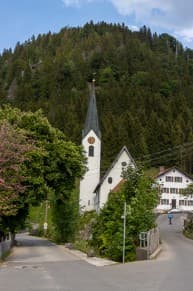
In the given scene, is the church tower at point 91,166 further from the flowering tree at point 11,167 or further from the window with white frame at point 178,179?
the flowering tree at point 11,167

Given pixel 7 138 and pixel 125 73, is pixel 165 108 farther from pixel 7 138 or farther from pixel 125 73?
pixel 7 138

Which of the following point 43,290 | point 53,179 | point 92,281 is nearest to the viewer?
point 43,290

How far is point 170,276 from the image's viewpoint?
16734 mm

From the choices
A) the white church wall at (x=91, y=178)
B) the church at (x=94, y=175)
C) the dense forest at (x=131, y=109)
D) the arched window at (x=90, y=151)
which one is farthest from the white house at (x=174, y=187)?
the arched window at (x=90, y=151)

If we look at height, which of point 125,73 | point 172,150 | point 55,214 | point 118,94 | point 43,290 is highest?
point 125,73

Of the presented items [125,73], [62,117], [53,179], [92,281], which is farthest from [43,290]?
[125,73]

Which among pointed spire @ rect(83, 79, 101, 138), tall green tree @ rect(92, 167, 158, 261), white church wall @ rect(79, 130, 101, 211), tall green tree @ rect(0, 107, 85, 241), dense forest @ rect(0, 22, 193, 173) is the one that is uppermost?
dense forest @ rect(0, 22, 193, 173)

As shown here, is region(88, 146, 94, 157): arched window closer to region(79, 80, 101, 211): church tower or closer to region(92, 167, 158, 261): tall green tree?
region(79, 80, 101, 211): church tower

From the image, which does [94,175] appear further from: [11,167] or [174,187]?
[11,167]

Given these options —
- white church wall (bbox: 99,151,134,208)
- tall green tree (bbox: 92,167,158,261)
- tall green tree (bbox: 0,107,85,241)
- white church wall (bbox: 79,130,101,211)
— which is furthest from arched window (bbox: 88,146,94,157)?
tall green tree (bbox: 92,167,158,261)

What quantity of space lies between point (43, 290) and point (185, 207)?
8770 centimetres

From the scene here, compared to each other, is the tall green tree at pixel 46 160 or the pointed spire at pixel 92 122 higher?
the pointed spire at pixel 92 122

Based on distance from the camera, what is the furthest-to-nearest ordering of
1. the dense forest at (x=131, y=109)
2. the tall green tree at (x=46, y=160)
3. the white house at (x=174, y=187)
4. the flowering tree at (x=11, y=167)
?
1. the dense forest at (x=131, y=109)
2. the white house at (x=174, y=187)
3. the tall green tree at (x=46, y=160)
4. the flowering tree at (x=11, y=167)

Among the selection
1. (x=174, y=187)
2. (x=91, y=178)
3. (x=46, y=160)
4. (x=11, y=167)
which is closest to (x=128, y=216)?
(x=11, y=167)
